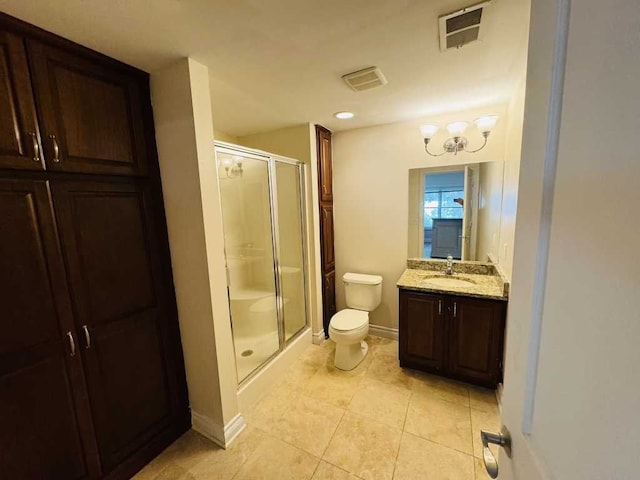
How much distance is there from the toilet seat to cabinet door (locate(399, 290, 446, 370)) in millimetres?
372

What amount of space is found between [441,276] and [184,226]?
2.23 metres

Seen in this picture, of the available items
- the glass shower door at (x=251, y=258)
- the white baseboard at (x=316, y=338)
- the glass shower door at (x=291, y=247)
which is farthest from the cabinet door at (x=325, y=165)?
the white baseboard at (x=316, y=338)

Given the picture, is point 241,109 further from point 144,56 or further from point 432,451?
point 432,451

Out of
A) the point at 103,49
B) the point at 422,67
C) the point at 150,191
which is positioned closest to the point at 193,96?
the point at 103,49

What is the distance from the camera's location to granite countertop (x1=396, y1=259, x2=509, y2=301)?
1.98m

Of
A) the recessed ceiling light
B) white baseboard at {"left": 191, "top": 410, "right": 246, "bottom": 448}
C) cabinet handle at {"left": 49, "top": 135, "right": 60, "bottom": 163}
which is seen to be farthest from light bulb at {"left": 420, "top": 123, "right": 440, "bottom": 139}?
white baseboard at {"left": 191, "top": 410, "right": 246, "bottom": 448}

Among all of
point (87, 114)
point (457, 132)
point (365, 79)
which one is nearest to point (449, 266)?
point (457, 132)

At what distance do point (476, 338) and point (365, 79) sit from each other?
2.06 metres

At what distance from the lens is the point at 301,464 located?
155cm

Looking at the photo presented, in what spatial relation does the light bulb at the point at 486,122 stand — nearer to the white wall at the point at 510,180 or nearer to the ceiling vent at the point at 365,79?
the white wall at the point at 510,180

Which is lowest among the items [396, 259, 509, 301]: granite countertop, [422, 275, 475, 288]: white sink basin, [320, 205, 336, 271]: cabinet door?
[422, 275, 475, 288]: white sink basin

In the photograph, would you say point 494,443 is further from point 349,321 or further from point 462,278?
point 462,278

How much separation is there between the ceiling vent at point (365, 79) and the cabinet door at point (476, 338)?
1687mm

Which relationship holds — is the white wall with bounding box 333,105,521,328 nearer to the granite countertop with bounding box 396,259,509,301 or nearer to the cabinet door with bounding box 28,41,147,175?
the granite countertop with bounding box 396,259,509,301
